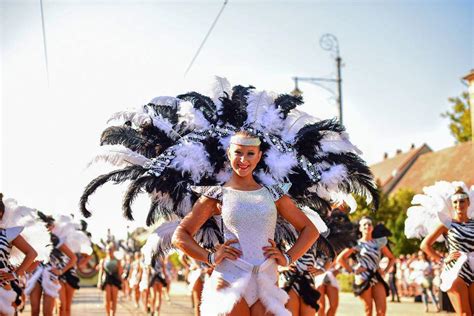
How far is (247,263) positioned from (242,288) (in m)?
0.18

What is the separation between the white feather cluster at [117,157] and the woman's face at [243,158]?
939 millimetres

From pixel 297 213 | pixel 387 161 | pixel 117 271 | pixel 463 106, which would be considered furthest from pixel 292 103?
pixel 387 161

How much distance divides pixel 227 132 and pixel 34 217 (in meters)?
4.33

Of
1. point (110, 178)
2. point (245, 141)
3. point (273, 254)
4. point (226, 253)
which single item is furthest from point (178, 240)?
point (110, 178)

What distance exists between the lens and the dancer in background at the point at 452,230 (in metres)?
8.82

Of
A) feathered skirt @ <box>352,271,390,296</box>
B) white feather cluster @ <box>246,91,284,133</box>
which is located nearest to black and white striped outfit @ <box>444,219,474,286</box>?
feathered skirt @ <box>352,271,390,296</box>

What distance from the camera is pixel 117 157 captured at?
641cm

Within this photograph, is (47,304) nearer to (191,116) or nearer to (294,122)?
(191,116)

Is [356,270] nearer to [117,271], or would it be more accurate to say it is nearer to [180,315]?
[117,271]

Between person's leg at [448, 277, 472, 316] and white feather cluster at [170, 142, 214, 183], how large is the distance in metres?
3.78

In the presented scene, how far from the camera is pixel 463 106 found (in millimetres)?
54375

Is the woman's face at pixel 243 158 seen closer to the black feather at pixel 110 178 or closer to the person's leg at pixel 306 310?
the black feather at pixel 110 178

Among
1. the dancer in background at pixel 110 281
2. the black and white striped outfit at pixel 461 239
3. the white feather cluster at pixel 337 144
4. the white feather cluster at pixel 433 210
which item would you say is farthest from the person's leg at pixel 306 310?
the dancer in background at pixel 110 281

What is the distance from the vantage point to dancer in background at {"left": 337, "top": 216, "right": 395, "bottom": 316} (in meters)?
12.2
